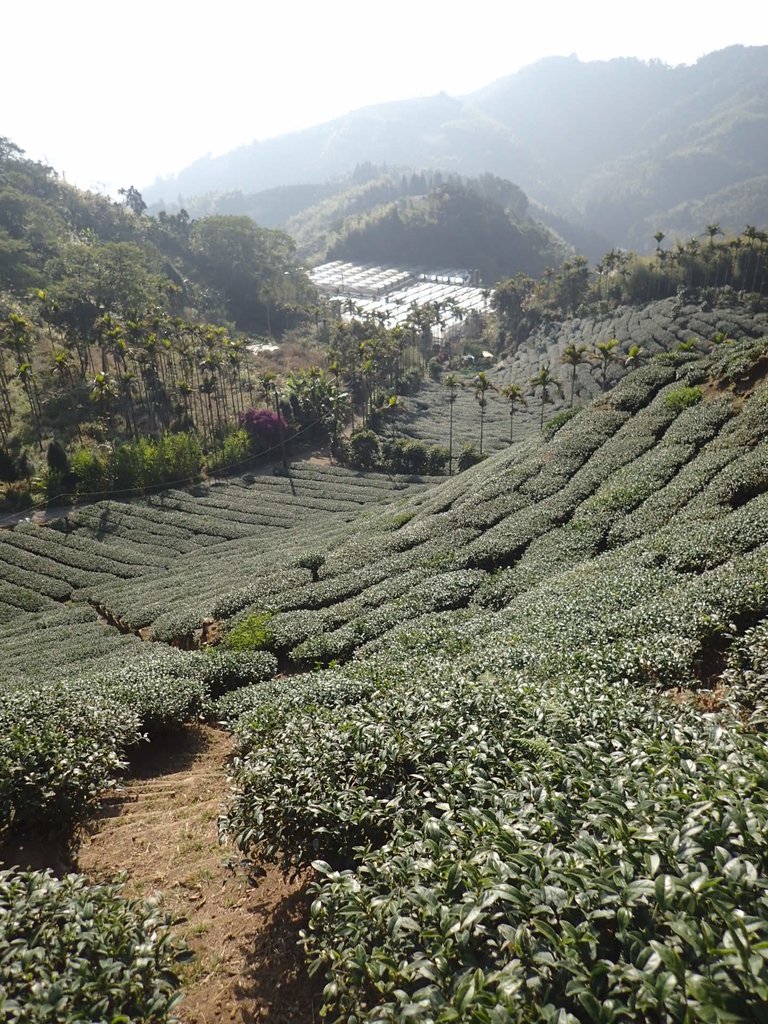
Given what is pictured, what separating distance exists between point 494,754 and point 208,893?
446cm

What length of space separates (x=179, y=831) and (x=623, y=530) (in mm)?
18944

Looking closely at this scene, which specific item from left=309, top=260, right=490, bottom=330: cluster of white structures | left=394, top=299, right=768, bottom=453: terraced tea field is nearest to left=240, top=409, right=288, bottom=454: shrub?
left=394, top=299, right=768, bottom=453: terraced tea field

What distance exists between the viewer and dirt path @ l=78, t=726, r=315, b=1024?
6672 millimetres

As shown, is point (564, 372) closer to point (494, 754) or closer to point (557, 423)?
point (557, 423)

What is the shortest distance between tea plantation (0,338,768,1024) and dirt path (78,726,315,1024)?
1.67 feet

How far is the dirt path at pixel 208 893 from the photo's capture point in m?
6.67

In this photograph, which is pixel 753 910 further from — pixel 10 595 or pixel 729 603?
pixel 10 595

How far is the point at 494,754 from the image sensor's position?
7598 millimetres

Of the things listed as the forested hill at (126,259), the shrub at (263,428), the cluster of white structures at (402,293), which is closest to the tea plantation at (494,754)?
the shrub at (263,428)

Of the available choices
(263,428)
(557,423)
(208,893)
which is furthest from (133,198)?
(208,893)

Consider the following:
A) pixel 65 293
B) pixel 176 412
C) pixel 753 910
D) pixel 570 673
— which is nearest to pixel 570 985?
pixel 753 910

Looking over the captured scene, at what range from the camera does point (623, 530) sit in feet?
78.3

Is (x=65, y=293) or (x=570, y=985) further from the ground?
(x=65, y=293)

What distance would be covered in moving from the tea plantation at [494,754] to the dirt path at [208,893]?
1.67 feet
